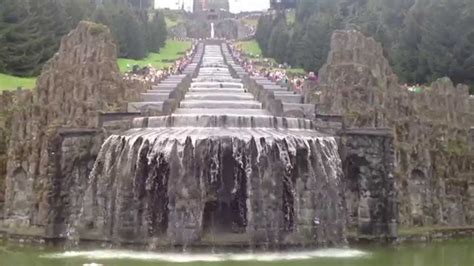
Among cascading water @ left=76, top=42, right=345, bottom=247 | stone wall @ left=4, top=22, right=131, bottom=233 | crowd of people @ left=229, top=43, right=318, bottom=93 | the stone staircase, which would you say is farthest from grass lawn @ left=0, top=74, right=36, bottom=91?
cascading water @ left=76, top=42, right=345, bottom=247

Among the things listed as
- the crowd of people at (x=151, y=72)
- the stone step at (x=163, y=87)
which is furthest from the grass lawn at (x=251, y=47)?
the stone step at (x=163, y=87)

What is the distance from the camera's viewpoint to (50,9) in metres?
77.9

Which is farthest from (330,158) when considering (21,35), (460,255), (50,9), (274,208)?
(50,9)

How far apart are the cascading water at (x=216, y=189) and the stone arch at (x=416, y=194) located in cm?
449

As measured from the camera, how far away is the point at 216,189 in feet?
118

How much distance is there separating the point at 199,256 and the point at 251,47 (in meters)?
110

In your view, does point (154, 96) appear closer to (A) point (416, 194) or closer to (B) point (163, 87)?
(B) point (163, 87)

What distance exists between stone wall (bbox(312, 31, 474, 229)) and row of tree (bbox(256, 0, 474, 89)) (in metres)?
16.6

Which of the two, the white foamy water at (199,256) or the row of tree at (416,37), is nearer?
the white foamy water at (199,256)

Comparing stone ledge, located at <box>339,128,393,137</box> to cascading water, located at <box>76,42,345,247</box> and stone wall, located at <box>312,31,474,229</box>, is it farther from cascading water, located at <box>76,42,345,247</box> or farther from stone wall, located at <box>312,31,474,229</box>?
stone wall, located at <box>312,31,474,229</box>

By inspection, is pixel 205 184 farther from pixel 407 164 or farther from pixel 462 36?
pixel 462 36

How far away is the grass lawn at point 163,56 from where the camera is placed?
8994 centimetres

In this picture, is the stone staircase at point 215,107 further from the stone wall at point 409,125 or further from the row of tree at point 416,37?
the row of tree at point 416,37

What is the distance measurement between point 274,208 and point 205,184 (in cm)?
294
